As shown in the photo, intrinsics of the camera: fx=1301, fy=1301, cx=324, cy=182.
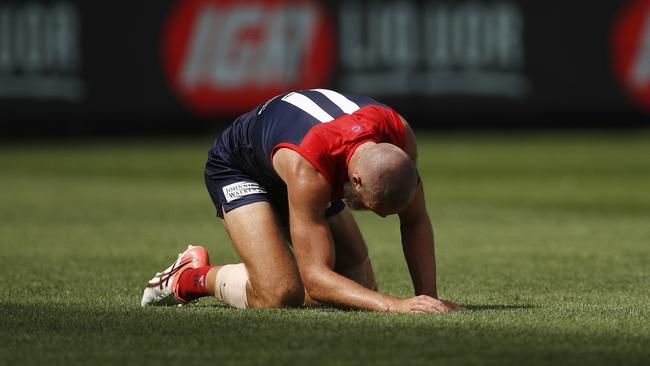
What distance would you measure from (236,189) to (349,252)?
2.38 feet

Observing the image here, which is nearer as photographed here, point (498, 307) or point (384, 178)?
point (384, 178)

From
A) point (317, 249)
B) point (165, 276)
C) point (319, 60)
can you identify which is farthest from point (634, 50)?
point (317, 249)

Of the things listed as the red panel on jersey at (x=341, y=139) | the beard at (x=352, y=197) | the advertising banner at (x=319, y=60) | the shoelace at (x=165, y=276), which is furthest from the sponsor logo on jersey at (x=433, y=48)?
the beard at (x=352, y=197)

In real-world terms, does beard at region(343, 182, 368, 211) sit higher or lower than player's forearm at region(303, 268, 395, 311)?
higher

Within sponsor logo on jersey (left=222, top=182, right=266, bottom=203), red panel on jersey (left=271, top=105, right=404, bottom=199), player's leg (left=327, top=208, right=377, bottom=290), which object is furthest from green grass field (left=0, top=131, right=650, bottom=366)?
red panel on jersey (left=271, top=105, right=404, bottom=199)

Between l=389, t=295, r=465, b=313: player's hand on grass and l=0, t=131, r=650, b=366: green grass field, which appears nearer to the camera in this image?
l=0, t=131, r=650, b=366: green grass field

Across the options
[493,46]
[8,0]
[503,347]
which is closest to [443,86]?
[493,46]

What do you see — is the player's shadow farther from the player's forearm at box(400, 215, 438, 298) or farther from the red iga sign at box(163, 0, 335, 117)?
the red iga sign at box(163, 0, 335, 117)

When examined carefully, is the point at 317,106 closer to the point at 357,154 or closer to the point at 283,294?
the point at 357,154

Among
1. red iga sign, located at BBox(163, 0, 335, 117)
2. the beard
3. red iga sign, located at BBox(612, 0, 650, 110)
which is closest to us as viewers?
the beard

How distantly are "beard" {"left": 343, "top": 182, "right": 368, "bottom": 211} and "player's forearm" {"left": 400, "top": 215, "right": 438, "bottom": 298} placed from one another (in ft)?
1.71

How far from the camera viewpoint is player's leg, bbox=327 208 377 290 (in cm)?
675

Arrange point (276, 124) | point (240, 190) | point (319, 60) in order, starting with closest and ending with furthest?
1. point (276, 124)
2. point (240, 190)
3. point (319, 60)

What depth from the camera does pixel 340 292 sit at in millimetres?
5723
